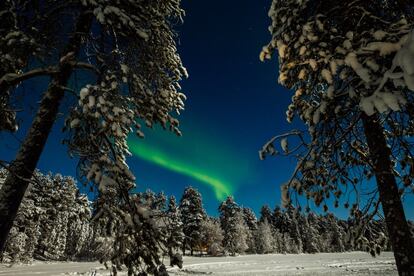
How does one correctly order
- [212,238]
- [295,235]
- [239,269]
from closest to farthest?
[239,269], [212,238], [295,235]

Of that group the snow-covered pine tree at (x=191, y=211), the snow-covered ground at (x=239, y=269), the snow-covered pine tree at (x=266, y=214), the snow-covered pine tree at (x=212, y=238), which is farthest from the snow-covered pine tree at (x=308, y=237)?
the snow-covered ground at (x=239, y=269)

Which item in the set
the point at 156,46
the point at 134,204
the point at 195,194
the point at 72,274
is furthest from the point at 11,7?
the point at 195,194

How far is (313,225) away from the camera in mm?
79188

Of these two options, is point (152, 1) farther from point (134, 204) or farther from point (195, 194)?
point (195, 194)

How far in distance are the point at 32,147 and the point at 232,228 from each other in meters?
59.2

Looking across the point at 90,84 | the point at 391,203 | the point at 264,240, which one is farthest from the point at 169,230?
the point at 264,240

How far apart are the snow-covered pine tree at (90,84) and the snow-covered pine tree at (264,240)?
2684 inches

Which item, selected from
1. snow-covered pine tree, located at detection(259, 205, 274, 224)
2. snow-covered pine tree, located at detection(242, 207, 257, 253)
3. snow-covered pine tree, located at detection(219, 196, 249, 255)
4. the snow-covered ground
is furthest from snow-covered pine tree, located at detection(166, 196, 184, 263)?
snow-covered pine tree, located at detection(259, 205, 274, 224)

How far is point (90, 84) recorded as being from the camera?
3514 millimetres

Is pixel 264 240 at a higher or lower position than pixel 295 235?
lower

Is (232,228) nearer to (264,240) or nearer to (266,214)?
(264,240)

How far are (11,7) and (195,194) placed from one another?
52.0m

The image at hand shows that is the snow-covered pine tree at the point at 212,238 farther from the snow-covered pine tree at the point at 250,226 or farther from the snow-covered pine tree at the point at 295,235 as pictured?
the snow-covered pine tree at the point at 295,235

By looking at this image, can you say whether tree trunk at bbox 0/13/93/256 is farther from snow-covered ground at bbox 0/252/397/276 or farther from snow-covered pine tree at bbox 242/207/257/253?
snow-covered pine tree at bbox 242/207/257/253
